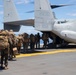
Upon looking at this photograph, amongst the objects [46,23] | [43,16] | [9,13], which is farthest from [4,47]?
[9,13]

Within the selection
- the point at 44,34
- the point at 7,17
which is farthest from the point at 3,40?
the point at 7,17

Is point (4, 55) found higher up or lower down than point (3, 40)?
lower down

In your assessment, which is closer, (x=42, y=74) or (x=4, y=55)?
(x=42, y=74)

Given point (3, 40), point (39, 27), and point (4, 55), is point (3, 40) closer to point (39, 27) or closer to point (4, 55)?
point (4, 55)

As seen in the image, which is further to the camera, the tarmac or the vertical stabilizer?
the vertical stabilizer

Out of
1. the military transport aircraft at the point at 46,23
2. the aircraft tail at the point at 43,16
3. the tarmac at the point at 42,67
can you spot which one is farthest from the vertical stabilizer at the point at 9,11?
the tarmac at the point at 42,67

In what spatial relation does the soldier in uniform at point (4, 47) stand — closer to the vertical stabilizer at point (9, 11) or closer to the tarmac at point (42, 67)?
the tarmac at point (42, 67)

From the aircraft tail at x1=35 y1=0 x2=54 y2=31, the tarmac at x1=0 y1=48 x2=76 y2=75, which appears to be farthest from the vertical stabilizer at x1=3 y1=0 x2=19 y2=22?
the tarmac at x1=0 y1=48 x2=76 y2=75

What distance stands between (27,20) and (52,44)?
5.52 m

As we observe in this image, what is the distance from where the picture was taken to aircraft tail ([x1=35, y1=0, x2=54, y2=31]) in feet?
80.0

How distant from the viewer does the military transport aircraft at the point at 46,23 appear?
80.9 feet

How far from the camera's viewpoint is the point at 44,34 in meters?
26.2

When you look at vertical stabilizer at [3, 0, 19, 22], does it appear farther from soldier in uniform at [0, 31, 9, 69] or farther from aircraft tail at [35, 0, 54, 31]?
soldier in uniform at [0, 31, 9, 69]

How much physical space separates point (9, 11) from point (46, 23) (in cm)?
618
